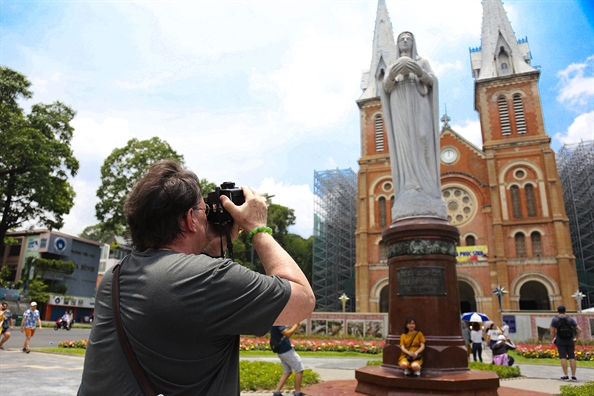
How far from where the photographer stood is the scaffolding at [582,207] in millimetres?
→ 36875

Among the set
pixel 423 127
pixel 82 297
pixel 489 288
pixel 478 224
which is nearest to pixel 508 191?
pixel 478 224

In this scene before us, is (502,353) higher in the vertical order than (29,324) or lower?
lower

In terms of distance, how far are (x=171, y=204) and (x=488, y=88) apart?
4065cm

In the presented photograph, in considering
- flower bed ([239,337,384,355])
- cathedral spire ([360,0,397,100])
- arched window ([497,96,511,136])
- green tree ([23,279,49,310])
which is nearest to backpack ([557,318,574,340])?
flower bed ([239,337,384,355])

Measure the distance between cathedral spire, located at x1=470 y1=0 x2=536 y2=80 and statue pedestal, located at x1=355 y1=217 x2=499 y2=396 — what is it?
3570 centimetres

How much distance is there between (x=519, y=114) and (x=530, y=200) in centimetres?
723

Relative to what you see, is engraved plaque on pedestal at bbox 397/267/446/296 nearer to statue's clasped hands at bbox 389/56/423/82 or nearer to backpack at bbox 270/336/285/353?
backpack at bbox 270/336/285/353

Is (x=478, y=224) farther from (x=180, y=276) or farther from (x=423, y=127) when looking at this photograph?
(x=180, y=276)

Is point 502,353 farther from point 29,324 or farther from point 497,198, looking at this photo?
point 497,198

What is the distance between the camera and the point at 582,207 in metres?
41.0

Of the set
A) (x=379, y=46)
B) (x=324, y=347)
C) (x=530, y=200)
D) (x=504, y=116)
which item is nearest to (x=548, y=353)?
(x=324, y=347)

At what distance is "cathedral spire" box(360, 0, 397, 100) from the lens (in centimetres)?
4284

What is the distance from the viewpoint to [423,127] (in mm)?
7145

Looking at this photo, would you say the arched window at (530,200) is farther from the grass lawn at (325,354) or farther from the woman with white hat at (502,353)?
the woman with white hat at (502,353)
